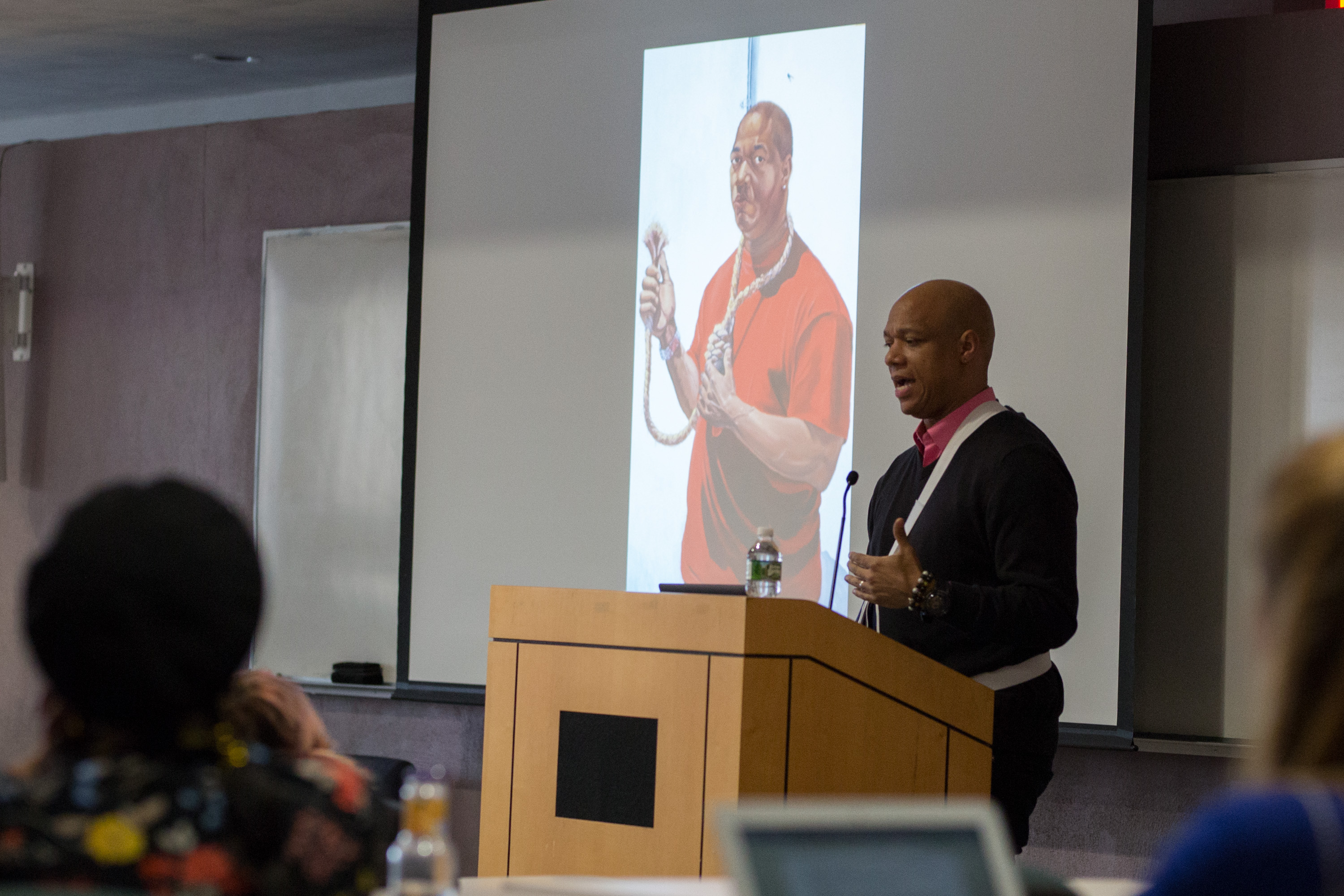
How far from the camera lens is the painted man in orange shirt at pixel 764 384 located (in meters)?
4.48

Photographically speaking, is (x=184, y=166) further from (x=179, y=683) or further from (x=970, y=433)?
(x=179, y=683)

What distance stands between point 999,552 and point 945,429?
0.38 m

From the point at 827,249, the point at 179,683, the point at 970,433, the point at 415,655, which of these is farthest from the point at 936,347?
the point at 415,655

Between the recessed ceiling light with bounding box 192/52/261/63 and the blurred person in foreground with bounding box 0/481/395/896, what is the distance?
575 centimetres

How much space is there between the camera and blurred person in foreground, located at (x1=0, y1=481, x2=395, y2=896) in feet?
3.57

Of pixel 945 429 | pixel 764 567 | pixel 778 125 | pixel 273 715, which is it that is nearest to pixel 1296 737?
pixel 273 715

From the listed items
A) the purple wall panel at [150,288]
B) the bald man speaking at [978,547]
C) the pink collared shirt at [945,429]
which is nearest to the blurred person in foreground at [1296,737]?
the bald man speaking at [978,547]

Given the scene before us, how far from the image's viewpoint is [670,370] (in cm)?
474

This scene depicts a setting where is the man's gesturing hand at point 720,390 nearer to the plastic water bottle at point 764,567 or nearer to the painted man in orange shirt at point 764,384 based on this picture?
the painted man in orange shirt at point 764,384

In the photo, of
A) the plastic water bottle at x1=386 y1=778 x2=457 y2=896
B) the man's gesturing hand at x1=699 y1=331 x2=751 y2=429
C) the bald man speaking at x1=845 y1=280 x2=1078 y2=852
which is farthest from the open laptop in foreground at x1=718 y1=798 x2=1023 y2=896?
the man's gesturing hand at x1=699 y1=331 x2=751 y2=429

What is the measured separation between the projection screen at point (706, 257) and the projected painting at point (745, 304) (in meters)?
0.01

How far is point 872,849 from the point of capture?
3.51 feet

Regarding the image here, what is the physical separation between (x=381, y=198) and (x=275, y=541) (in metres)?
1.48

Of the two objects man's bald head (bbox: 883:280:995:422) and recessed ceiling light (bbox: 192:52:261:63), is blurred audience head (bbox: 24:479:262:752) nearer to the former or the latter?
man's bald head (bbox: 883:280:995:422)
